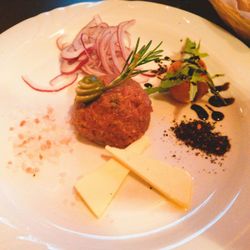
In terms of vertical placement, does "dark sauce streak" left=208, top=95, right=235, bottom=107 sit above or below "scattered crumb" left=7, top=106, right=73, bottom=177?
above

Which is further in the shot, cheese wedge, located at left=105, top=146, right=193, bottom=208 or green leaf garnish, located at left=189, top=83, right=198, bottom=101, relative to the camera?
green leaf garnish, located at left=189, top=83, right=198, bottom=101

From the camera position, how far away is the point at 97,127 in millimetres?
2260

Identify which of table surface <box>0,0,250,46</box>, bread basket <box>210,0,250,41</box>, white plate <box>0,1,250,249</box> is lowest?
white plate <box>0,1,250,249</box>

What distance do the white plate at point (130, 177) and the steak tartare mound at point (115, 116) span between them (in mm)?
121

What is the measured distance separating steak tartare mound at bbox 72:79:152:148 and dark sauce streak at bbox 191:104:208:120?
419 mm

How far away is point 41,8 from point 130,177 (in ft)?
6.58

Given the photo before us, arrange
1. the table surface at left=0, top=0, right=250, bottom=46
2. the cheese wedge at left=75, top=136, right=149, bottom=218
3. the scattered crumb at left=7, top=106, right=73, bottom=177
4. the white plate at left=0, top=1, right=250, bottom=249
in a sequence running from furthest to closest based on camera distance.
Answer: the table surface at left=0, top=0, right=250, bottom=46 < the scattered crumb at left=7, top=106, right=73, bottom=177 < the cheese wedge at left=75, top=136, right=149, bottom=218 < the white plate at left=0, top=1, right=250, bottom=249

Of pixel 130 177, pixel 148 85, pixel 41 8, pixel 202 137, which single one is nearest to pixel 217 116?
pixel 202 137

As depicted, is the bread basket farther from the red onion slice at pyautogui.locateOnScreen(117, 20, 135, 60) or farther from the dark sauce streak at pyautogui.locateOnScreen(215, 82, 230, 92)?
the red onion slice at pyautogui.locateOnScreen(117, 20, 135, 60)

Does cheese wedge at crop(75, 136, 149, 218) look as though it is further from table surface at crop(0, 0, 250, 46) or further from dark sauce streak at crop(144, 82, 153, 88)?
table surface at crop(0, 0, 250, 46)

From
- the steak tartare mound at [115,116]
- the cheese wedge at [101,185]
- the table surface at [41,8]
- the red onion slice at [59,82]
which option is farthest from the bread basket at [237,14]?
the cheese wedge at [101,185]

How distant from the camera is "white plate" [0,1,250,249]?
6.15 ft

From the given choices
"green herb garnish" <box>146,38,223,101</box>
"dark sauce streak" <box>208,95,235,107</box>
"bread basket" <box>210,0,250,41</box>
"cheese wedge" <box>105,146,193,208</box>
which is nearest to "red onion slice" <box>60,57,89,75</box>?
"green herb garnish" <box>146,38,223,101</box>

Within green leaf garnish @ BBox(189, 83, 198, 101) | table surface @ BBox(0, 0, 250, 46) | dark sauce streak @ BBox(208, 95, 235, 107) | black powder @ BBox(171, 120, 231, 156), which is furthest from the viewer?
table surface @ BBox(0, 0, 250, 46)
